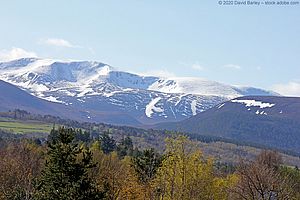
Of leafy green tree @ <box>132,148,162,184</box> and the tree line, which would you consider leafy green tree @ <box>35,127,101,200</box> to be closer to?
the tree line

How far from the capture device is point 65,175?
3778cm

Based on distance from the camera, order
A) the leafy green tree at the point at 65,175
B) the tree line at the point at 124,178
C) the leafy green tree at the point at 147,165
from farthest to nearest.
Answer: the leafy green tree at the point at 147,165, the tree line at the point at 124,178, the leafy green tree at the point at 65,175

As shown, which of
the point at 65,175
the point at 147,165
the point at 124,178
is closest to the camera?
the point at 65,175

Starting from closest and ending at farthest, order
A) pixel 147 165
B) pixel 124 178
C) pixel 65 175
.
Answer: pixel 65 175 < pixel 124 178 < pixel 147 165

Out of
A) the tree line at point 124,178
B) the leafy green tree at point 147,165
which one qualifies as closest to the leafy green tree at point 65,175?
the tree line at point 124,178

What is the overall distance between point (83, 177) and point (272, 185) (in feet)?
74.3

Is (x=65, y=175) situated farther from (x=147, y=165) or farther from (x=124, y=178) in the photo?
(x=147, y=165)

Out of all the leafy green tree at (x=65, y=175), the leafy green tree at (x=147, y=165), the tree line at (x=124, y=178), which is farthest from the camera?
the leafy green tree at (x=147, y=165)

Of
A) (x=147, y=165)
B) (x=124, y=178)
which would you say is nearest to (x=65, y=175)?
(x=124, y=178)

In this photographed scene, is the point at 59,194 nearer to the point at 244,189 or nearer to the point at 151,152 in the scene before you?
the point at 244,189

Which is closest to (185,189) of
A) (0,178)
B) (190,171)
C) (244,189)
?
(190,171)

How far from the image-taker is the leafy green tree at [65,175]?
36219 mm

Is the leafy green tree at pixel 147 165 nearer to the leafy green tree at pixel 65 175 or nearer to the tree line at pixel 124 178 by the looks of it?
the tree line at pixel 124 178

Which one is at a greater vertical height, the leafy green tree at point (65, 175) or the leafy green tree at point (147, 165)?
the leafy green tree at point (65, 175)
